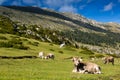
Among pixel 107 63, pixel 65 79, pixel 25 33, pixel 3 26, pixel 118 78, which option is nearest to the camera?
pixel 65 79

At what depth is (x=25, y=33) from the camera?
3784 inches

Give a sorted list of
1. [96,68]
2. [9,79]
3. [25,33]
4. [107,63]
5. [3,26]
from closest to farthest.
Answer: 1. [9,79]
2. [96,68]
3. [107,63]
4. [3,26]
5. [25,33]

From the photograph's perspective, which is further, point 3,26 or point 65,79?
point 3,26

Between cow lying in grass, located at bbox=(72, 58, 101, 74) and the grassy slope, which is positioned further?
cow lying in grass, located at bbox=(72, 58, 101, 74)

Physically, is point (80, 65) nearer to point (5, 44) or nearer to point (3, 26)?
point (5, 44)

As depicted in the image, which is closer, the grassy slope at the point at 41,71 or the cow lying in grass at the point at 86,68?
the grassy slope at the point at 41,71

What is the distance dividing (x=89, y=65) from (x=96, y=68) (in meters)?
0.89

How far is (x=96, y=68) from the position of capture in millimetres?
29484

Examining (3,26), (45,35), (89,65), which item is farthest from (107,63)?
(45,35)

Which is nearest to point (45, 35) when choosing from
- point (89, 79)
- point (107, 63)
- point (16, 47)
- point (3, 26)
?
point (3, 26)

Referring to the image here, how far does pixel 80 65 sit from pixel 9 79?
12.4 m

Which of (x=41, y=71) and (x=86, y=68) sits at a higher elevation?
(x=86, y=68)

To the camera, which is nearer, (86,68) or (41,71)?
(41,71)

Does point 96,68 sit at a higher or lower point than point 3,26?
lower
